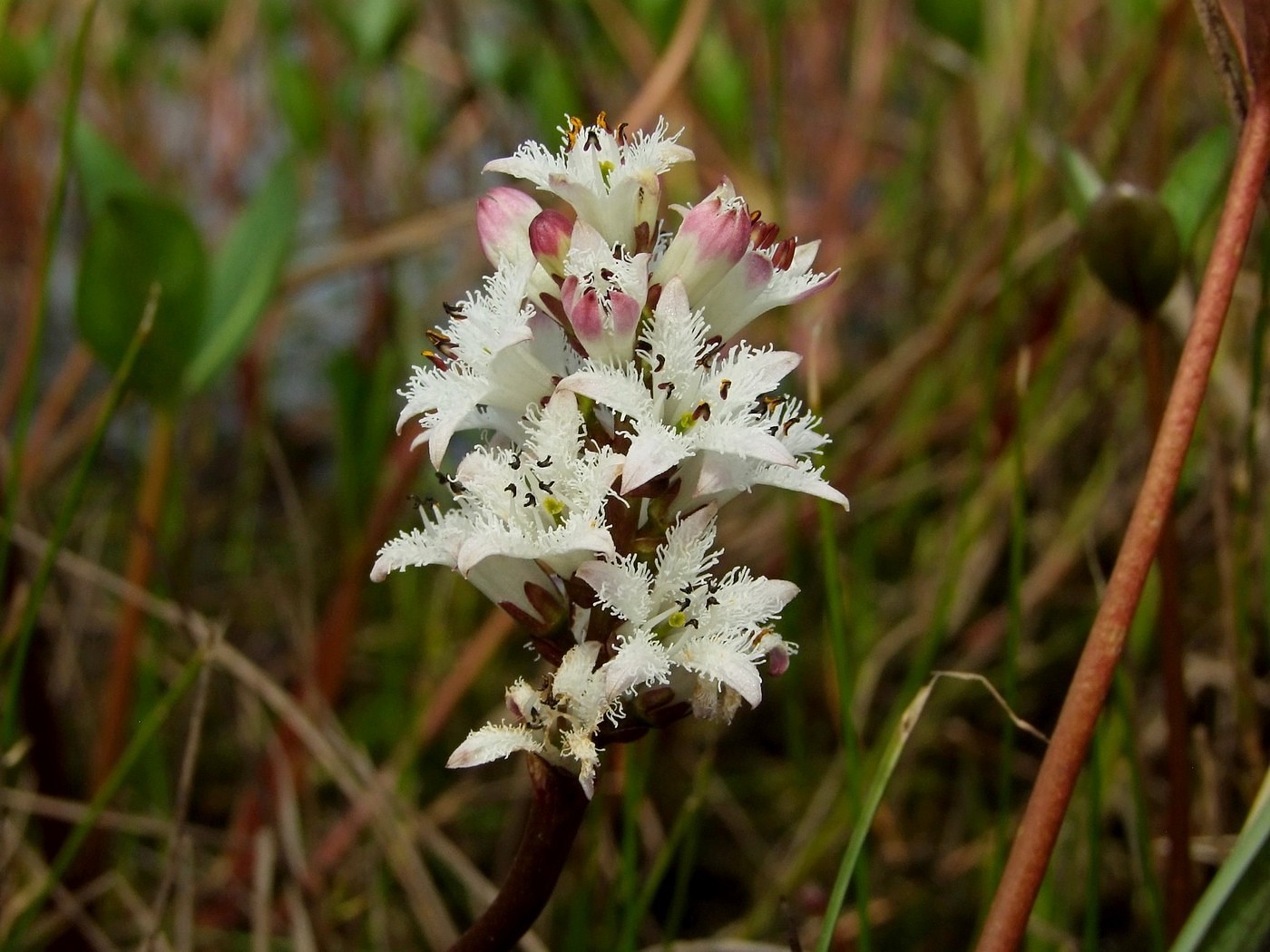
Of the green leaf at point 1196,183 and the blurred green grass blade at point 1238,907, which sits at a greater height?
the green leaf at point 1196,183

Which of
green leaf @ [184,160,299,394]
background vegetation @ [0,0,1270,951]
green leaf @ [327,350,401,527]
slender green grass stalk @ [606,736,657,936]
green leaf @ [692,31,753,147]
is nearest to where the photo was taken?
slender green grass stalk @ [606,736,657,936]

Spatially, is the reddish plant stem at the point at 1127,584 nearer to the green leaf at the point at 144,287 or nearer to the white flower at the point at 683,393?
the white flower at the point at 683,393

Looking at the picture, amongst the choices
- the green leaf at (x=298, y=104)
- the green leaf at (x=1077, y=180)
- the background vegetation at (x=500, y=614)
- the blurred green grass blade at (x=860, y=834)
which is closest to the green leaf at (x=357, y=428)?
the background vegetation at (x=500, y=614)

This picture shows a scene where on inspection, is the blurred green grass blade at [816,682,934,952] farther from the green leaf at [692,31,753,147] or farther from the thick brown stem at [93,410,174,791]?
the green leaf at [692,31,753,147]

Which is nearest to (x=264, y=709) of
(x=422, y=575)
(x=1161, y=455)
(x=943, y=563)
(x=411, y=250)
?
(x=422, y=575)

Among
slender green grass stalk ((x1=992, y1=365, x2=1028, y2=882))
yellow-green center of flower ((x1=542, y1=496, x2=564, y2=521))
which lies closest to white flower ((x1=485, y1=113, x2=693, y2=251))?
yellow-green center of flower ((x1=542, y1=496, x2=564, y2=521))
